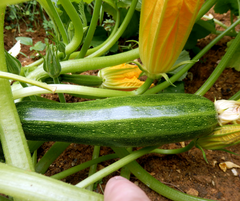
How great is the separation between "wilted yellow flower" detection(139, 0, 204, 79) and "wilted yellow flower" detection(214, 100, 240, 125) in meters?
0.30

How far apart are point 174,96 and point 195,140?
264 mm

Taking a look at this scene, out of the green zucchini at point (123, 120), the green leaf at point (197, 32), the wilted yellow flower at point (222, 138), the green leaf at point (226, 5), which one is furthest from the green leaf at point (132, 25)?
the wilted yellow flower at point (222, 138)

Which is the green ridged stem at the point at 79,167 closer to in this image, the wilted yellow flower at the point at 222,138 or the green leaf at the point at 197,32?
the wilted yellow flower at the point at 222,138

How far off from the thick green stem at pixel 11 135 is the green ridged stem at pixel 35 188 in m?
0.10

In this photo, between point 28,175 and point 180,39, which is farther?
point 180,39

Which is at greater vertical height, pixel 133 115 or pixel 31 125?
pixel 133 115

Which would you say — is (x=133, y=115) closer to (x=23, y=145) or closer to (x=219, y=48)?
(x=23, y=145)

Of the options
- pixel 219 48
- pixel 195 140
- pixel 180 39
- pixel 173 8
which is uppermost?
pixel 173 8

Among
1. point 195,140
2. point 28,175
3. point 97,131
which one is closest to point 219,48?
point 195,140

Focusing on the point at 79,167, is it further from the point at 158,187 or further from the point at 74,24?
the point at 74,24

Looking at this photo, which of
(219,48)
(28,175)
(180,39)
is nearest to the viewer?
(28,175)

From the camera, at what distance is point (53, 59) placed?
959 millimetres

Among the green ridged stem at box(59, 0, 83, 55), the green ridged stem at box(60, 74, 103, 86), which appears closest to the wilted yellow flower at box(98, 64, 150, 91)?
the green ridged stem at box(60, 74, 103, 86)

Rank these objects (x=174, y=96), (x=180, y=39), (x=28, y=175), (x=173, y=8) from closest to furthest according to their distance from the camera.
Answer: (x=28, y=175), (x=173, y=8), (x=180, y=39), (x=174, y=96)
